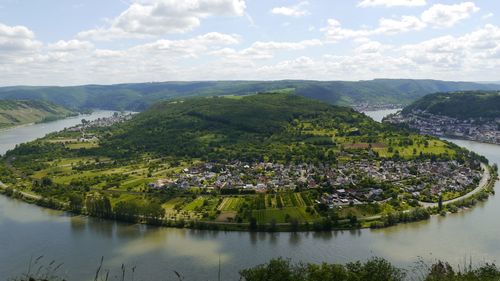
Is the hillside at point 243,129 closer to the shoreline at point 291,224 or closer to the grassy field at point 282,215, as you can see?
the grassy field at point 282,215

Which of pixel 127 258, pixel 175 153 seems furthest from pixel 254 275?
pixel 175 153

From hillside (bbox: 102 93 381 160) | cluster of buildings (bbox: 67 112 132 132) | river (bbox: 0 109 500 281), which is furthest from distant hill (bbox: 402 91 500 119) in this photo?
cluster of buildings (bbox: 67 112 132 132)

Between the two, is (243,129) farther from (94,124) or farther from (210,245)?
(94,124)

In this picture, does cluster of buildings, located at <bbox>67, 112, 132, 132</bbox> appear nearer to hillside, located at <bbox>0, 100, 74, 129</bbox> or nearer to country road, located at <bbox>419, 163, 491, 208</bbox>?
hillside, located at <bbox>0, 100, 74, 129</bbox>

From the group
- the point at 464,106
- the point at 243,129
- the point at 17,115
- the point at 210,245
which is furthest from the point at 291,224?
the point at 17,115

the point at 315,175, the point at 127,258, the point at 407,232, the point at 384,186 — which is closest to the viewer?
the point at 127,258

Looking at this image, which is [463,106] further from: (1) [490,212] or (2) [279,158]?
(1) [490,212]
